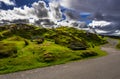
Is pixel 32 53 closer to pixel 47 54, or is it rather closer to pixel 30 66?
pixel 47 54

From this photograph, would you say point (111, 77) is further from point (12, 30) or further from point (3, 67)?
point (12, 30)

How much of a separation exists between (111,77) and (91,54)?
98.7 feet

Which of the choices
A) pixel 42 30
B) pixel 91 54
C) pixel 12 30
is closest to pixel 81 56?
pixel 91 54

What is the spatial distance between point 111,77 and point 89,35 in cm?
13787

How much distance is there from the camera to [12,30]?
381 feet

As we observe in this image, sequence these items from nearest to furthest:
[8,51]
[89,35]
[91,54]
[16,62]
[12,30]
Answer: [16,62] → [8,51] → [91,54] → [12,30] → [89,35]

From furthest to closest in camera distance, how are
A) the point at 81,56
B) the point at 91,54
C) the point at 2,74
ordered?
1. the point at 91,54
2. the point at 81,56
3. the point at 2,74

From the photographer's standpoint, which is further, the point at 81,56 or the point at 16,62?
the point at 81,56

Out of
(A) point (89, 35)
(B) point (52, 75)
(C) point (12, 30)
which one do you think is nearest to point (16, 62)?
(B) point (52, 75)

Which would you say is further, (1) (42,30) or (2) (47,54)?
(1) (42,30)

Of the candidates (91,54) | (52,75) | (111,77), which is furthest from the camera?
(91,54)

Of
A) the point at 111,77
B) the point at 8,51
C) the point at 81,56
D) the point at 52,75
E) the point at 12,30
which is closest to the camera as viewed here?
the point at 111,77

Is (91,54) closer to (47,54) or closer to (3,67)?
(47,54)

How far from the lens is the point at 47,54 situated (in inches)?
2133
